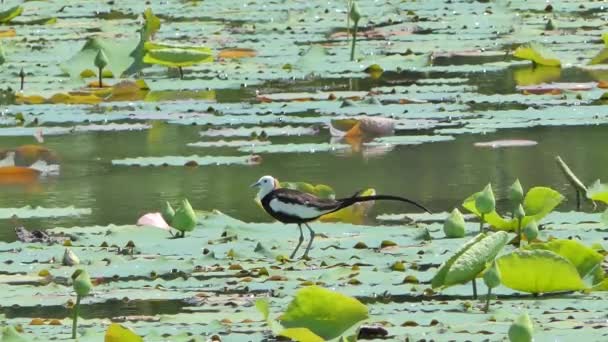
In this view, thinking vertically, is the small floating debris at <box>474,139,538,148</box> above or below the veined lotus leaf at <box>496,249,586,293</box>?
below

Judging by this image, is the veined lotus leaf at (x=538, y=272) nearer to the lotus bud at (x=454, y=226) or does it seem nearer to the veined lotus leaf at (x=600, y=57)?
the lotus bud at (x=454, y=226)

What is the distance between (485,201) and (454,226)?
125 mm

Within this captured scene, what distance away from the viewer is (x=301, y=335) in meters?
3.92

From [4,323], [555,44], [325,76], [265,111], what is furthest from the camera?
[555,44]

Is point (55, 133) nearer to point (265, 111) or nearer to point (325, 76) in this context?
point (265, 111)

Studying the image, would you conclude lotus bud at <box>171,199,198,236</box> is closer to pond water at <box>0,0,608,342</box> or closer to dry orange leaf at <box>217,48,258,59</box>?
pond water at <box>0,0,608,342</box>

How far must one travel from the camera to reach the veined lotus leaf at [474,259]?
4.30 meters

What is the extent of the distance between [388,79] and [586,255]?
192 inches

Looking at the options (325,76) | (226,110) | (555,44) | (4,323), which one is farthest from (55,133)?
(4,323)

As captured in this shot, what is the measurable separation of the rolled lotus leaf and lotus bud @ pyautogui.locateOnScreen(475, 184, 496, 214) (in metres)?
0.82

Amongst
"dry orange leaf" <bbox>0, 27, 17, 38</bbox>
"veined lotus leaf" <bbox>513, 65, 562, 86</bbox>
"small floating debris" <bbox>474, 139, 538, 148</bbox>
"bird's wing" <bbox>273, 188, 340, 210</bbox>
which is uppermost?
"bird's wing" <bbox>273, 188, 340, 210</bbox>

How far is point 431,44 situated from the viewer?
1017cm

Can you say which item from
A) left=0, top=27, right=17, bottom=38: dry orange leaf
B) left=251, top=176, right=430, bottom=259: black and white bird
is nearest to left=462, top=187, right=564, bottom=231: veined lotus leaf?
left=251, top=176, right=430, bottom=259: black and white bird

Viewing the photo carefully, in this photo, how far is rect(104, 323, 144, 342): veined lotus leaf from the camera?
3758 mm
